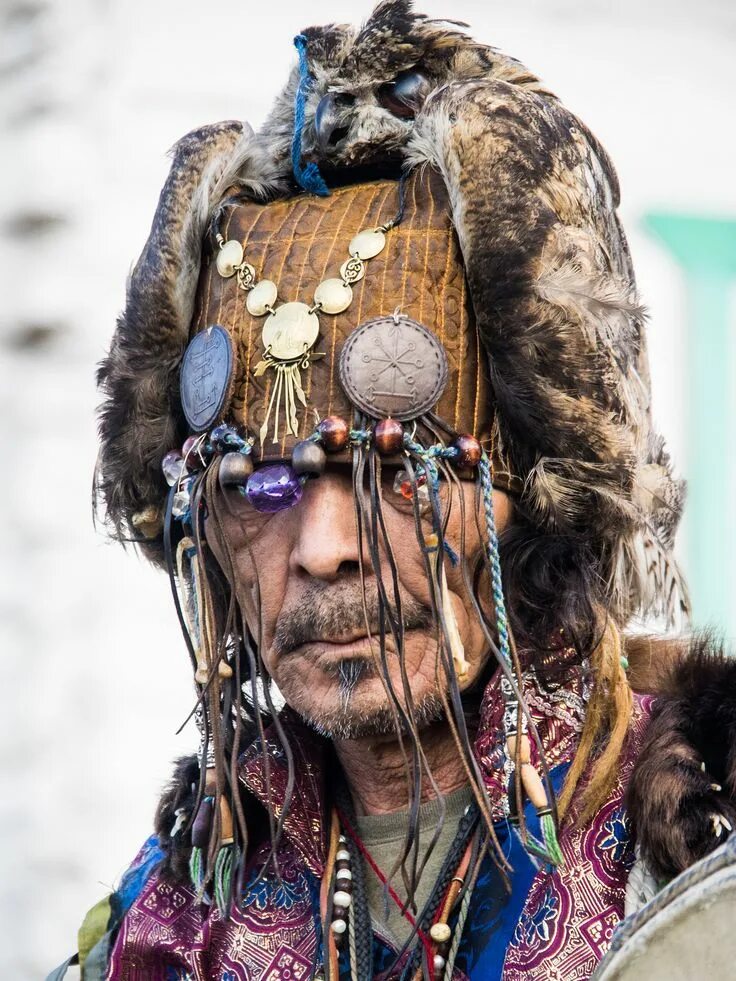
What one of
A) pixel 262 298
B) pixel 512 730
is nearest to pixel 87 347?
pixel 262 298

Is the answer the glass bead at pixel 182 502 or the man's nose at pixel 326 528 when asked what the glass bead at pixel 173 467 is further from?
the man's nose at pixel 326 528

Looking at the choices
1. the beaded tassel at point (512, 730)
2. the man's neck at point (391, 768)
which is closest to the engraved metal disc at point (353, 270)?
the beaded tassel at point (512, 730)

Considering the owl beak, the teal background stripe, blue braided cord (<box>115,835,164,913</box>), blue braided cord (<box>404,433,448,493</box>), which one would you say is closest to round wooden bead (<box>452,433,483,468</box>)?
blue braided cord (<box>404,433,448,493</box>)

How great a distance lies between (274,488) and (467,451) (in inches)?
10.8

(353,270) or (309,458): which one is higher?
(353,270)

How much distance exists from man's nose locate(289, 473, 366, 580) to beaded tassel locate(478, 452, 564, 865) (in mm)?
191

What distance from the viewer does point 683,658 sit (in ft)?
→ 6.56

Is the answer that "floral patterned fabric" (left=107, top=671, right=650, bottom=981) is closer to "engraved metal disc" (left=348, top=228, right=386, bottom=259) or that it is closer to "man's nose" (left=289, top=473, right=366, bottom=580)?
"man's nose" (left=289, top=473, right=366, bottom=580)

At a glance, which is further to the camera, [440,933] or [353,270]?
[353,270]

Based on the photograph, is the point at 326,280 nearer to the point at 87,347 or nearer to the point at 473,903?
the point at 473,903

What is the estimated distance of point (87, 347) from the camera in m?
3.66

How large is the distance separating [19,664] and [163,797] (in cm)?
141

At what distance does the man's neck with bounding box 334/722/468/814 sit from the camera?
80.6 inches

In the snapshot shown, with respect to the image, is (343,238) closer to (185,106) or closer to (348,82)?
(348,82)
